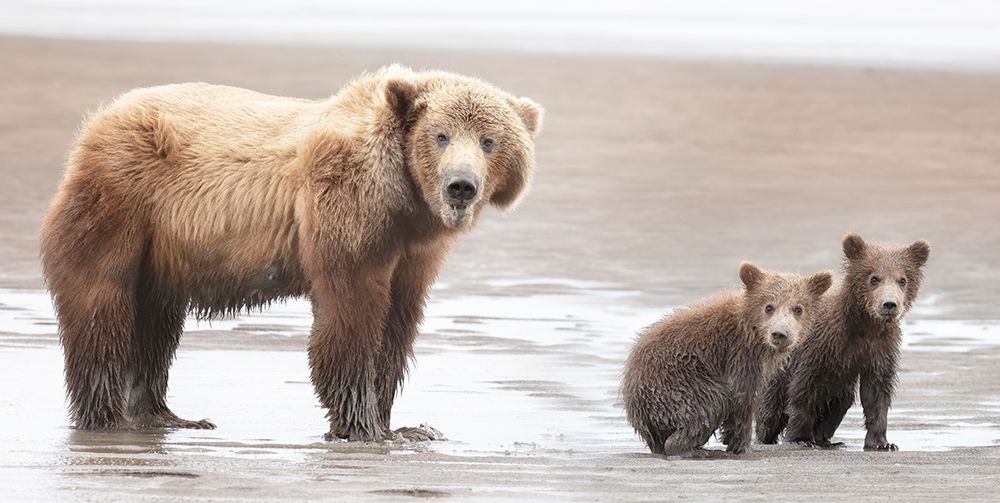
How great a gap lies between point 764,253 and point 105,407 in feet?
29.2

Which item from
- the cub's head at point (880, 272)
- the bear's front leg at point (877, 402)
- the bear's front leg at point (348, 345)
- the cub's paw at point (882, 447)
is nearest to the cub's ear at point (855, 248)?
the cub's head at point (880, 272)

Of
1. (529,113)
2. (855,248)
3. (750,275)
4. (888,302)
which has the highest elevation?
(529,113)

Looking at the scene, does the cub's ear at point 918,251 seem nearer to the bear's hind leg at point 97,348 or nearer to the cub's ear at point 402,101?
the cub's ear at point 402,101

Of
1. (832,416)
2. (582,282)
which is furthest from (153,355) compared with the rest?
(582,282)

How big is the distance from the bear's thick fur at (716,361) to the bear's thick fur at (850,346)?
47 cm

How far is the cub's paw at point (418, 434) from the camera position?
9.36 metres

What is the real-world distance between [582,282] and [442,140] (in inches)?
272

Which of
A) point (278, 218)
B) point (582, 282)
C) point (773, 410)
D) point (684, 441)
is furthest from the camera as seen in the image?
point (582, 282)

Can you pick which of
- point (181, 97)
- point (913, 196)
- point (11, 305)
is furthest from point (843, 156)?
point (181, 97)

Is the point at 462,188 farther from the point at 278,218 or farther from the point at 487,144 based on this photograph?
the point at 278,218

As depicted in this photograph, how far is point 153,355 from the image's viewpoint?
10.1 metres

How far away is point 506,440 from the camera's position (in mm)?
9422

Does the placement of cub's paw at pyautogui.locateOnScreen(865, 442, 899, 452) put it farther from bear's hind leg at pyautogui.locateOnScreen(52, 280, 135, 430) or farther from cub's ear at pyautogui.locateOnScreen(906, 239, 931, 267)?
bear's hind leg at pyautogui.locateOnScreen(52, 280, 135, 430)

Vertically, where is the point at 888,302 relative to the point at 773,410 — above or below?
above
